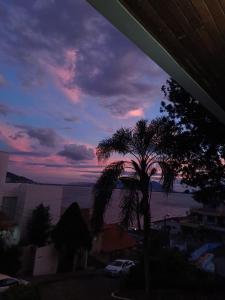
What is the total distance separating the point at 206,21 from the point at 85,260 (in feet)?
83.9

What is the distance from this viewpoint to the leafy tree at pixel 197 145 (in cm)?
1246

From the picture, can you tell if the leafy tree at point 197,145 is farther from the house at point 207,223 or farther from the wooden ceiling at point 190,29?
the house at point 207,223

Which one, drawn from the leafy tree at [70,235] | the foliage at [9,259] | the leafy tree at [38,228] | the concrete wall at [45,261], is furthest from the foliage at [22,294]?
the leafy tree at [38,228]

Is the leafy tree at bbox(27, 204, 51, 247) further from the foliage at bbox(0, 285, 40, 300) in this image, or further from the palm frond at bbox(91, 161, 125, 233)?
the palm frond at bbox(91, 161, 125, 233)

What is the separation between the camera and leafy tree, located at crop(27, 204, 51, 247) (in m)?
25.6

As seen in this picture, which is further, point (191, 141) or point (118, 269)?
point (118, 269)

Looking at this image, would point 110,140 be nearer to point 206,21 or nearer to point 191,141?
point 191,141

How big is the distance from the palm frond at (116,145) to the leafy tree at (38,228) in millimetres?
17069

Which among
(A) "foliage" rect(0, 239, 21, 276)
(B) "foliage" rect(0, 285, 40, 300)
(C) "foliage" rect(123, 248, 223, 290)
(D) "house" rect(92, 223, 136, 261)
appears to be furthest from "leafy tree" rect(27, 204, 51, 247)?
(B) "foliage" rect(0, 285, 40, 300)

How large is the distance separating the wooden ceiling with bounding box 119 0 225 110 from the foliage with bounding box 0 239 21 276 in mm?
19051

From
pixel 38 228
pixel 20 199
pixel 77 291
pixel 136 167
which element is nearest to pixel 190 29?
pixel 136 167

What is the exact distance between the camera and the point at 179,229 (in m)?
58.7

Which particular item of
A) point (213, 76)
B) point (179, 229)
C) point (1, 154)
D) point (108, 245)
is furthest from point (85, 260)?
point (179, 229)

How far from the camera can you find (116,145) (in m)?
11.0
